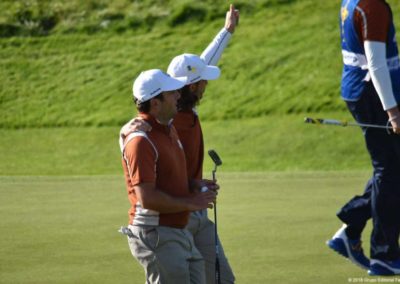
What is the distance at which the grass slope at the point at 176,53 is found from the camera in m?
24.8

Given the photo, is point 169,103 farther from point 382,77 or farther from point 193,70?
point 382,77

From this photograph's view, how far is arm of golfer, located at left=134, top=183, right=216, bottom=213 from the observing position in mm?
5566

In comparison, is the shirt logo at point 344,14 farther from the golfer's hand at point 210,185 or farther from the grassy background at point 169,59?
the grassy background at point 169,59

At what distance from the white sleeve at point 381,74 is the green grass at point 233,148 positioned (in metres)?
10.2

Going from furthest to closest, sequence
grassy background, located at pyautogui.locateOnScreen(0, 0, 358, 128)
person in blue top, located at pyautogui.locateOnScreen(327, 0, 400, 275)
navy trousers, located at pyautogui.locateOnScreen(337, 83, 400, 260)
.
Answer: grassy background, located at pyautogui.locateOnScreen(0, 0, 358, 128) < navy trousers, located at pyautogui.locateOnScreen(337, 83, 400, 260) < person in blue top, located at pyautogui.locateOnScreen(327, 0, 400, 275)

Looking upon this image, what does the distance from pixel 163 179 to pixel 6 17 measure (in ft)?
88.4

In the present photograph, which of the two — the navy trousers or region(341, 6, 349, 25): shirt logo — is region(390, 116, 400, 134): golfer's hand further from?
region(341, 6, 349, 25): shirt logo

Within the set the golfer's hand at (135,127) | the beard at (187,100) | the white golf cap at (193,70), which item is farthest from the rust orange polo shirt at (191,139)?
the golfer's hand at (135,127)

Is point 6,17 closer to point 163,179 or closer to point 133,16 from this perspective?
point 133,16

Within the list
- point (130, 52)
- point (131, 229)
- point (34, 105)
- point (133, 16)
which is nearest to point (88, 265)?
point (131, 229)

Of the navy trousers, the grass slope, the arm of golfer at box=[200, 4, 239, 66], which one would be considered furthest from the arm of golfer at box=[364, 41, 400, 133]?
the grass slope

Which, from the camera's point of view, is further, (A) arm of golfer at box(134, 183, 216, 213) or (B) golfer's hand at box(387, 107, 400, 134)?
(B) golfer's hand at box(387, 107, 400, 134)

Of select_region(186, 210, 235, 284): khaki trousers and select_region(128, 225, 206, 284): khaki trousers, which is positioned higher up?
select_region(128, 225, 206, 284): khaki trousers

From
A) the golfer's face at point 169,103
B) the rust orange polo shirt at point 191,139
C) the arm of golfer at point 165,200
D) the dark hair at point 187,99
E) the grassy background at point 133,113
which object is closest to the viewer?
the arm of golfer at point 165,200
